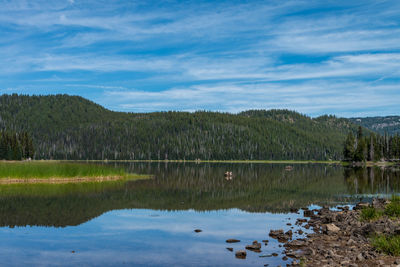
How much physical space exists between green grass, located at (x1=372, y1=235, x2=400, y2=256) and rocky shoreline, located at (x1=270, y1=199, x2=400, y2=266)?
0.35m

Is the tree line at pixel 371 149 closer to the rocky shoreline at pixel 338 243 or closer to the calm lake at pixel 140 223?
the calm lake at pixel 140 223

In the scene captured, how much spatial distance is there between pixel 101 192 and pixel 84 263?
35.4 m

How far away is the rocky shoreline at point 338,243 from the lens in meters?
21.5

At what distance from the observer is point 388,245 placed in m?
22.2

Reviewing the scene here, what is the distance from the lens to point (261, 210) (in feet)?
146

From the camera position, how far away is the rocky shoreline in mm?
21484

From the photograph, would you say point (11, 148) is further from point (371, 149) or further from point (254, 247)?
point (371, 149)

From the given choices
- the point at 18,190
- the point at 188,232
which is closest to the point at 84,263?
the point at 188,232

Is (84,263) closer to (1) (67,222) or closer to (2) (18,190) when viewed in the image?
(1) (67,222)

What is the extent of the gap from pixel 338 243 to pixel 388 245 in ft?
15.3

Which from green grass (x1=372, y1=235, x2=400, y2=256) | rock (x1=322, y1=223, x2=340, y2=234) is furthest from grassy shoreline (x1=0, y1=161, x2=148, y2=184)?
green grass (x1=372, y1=235, x2=400, y2=256)

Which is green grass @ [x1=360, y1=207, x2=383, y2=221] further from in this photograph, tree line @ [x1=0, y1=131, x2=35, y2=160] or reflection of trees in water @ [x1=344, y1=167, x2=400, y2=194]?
tree line @ [x1=0, y1=131, x2=35, y2=160]

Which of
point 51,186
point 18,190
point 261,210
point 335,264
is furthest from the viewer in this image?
point 51,186

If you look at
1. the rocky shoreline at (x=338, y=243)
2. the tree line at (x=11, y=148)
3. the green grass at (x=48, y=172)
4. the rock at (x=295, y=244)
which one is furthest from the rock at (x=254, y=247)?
the tree line at (x=11, y=148)
